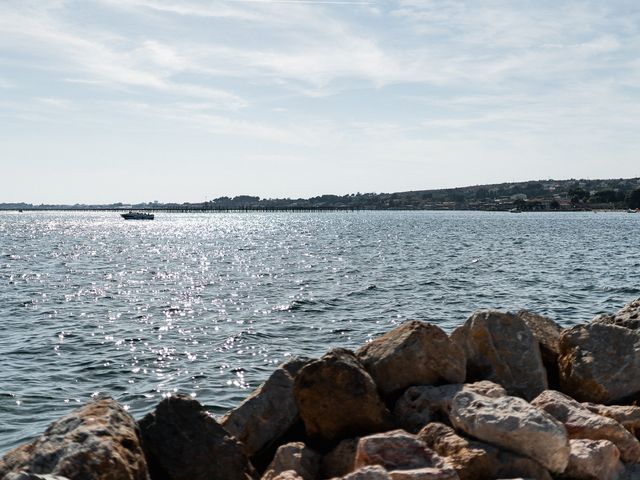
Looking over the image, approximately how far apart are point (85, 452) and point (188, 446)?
68.8 inches

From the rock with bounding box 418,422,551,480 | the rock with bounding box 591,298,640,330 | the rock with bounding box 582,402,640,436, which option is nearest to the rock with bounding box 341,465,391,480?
A: the rock with bounding box 418,422,551,480

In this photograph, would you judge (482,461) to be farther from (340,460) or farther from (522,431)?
(340,460)

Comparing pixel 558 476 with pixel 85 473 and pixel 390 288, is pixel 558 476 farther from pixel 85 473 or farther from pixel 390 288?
pixel 390 288

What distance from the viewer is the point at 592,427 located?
344 inches

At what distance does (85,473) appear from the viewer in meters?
6.22

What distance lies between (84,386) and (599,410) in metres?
12.4

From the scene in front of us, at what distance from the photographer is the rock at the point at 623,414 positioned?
369 inches

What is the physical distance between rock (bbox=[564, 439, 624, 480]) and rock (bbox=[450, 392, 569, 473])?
0.95 ft

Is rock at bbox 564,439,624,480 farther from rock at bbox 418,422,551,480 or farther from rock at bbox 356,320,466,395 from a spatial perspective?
rock at bbox 356,320,466,395

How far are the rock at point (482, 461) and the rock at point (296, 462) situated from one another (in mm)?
1486

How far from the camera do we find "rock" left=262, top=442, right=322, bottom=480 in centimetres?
829

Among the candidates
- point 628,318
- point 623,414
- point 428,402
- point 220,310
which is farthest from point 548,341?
point 220,310

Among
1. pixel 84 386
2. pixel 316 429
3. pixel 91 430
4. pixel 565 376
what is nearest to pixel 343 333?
pixel 84 386

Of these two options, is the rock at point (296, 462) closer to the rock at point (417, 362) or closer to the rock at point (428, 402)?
the rock at point (428, 402)
